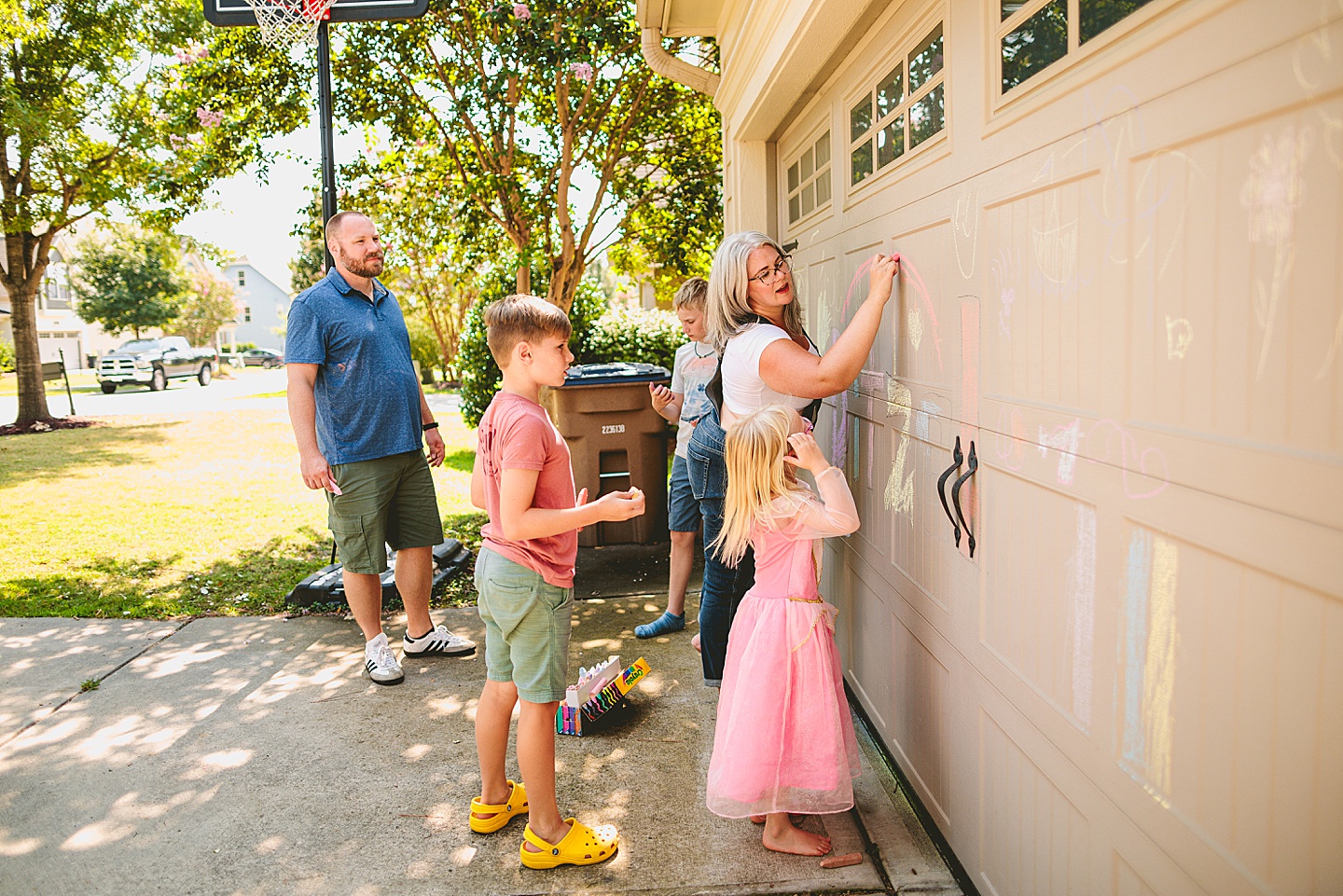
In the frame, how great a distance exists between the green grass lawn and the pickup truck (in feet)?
40.0

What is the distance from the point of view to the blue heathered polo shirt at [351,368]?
3.62 meters

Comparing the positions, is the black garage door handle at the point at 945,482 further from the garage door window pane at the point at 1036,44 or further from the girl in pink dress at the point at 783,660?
the garage door window pane at the point at 1036,44

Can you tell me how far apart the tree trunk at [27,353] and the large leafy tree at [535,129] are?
29.7 feet

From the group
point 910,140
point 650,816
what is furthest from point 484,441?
point 910,140

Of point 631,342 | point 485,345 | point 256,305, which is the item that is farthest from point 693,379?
point 256,305

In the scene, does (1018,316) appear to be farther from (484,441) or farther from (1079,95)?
(484,441)

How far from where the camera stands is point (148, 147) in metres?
12.5

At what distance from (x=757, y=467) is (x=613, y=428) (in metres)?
3.43

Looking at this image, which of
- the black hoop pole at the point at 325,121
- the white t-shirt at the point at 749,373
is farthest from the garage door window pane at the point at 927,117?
the black hoop pole at the point at 325,121

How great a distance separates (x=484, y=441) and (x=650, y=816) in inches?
50.1

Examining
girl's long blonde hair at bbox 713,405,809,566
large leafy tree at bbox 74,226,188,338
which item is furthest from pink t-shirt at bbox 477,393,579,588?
large leafy tree at bbox 74,226,188,338

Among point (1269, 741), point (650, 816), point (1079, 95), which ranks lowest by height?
point (650, 816)

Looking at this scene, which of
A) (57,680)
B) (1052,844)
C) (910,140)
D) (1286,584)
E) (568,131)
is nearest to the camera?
(1286,584)

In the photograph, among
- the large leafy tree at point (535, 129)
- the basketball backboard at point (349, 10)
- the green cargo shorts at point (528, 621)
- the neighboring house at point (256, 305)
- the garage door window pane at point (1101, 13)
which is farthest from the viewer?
the neighboring house at point (256, 305)
